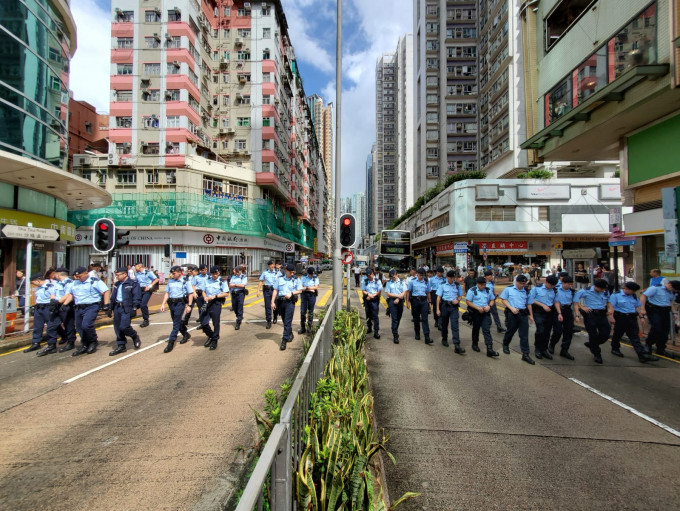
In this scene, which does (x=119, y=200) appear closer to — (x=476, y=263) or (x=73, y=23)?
(x=73, y=23)

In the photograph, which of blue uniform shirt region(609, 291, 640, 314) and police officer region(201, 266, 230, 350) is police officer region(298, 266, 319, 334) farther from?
blue uniform shirt region(609, 291, 640, 314)

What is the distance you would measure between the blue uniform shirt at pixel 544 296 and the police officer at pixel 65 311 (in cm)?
945

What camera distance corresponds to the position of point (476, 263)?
116ft

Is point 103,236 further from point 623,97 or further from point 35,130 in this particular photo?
point 623,97

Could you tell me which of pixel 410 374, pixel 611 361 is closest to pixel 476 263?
pixel 611 361

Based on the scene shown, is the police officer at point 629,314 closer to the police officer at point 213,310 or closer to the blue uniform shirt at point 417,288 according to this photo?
the blue uniform shirt at point 417,288

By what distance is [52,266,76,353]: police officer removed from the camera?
24.7 ft

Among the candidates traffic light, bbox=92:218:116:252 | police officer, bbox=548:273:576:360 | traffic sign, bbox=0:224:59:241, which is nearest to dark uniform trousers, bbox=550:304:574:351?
police officer, bbox=548:273:576:360

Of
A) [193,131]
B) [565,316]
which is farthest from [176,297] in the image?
[193,131]

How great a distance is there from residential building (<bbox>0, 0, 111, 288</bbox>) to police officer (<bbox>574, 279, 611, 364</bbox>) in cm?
1375

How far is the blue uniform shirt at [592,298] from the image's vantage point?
716 cm

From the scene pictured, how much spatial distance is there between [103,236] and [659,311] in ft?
47.5

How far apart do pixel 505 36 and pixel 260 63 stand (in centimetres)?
2647

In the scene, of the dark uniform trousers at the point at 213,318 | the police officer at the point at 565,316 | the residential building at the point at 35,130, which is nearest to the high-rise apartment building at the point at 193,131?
the residential building at the point at 35,130
